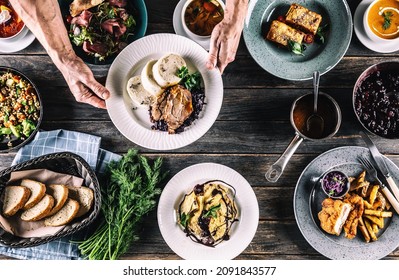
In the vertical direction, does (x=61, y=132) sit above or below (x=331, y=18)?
below

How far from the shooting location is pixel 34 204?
6.26 ft

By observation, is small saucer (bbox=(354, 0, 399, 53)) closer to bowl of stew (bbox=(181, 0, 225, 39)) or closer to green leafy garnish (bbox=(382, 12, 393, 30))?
green leafy garnish (bbox=(382, 12, 393, 30))

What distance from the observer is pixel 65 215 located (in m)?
1.91

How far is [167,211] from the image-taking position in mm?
1990

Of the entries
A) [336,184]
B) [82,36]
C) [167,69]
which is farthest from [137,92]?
[336,184]

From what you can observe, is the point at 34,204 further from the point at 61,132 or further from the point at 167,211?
the point at 167,211

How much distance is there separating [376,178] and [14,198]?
58.7 inches

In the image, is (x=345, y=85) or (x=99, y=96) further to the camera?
(x=345, y=85)

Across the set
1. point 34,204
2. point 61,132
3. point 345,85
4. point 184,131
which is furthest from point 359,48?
point 34,204

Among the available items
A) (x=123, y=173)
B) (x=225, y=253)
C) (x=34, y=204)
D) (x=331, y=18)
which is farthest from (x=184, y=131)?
Result: (x=331, y=18)

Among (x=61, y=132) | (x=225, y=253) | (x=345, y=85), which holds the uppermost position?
(x=345, y=85)

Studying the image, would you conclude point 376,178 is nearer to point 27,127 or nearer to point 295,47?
point 295,47

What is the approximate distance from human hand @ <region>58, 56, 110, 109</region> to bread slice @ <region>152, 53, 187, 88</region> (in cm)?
21
